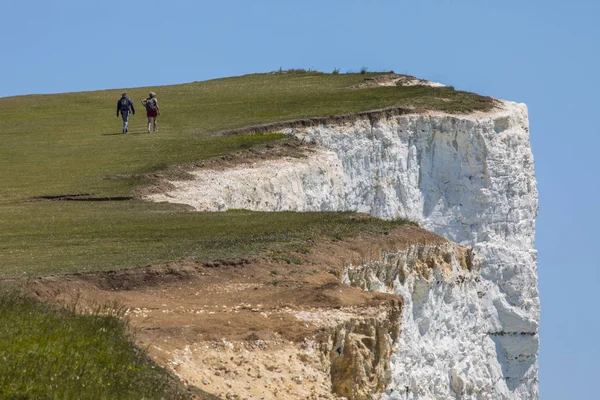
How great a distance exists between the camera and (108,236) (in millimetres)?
25016

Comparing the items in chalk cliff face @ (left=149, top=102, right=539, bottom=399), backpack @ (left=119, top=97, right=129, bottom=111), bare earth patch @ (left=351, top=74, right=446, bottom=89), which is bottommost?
chalk cliff face @ (left=149, top=102, right=539, bottom=399)

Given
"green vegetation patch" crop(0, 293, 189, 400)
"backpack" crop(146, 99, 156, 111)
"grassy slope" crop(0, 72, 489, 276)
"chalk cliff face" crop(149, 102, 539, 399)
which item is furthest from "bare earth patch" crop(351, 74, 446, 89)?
"green vegetation patch" crop(0, 293, 189, 400)

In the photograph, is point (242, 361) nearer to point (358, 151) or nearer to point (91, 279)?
point (91, 279)

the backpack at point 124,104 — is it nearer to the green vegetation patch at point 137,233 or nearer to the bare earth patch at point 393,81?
the green vegetation patch at point 137,233

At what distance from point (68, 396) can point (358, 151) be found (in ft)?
111

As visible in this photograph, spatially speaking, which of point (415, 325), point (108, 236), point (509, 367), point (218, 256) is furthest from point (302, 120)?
point (218, 256)

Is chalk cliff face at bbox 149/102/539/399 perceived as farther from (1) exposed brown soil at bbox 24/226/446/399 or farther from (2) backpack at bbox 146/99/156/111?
(1) exposed brown soil at bbox 24/226/446/399

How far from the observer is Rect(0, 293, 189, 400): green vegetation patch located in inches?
497

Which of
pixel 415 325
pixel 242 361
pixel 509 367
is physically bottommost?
pixel 509 367

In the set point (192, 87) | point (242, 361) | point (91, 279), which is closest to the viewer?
point (242, 361)

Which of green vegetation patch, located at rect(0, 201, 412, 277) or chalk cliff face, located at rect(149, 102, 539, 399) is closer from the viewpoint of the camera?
green vegetation patch, located at rect(0, 201, 412, 277)

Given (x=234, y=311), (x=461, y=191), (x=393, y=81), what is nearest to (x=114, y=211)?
(x=234, y=311)

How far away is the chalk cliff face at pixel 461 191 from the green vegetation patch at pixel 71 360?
20510 mm

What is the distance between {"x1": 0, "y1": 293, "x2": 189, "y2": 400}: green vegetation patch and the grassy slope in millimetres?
4885
